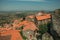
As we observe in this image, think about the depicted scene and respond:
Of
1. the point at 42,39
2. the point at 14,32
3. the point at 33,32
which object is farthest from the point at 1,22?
A: the point at 42,39

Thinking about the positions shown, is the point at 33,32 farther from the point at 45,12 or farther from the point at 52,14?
the point at 45,12

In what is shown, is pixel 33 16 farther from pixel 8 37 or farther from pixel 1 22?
pixel 8 37

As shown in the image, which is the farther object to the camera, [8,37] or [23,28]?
[23,28]

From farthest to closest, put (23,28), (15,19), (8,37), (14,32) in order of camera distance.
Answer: (15,19)
(23,28)
(14,32)
(8,37)

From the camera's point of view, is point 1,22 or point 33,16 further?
point 33,16

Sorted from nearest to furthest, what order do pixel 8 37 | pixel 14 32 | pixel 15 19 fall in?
pixel 8 37 → pixel 14 32 → pixel 15 19

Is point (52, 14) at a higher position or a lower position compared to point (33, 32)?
higher

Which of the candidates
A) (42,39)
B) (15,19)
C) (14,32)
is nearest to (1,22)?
(15,19)

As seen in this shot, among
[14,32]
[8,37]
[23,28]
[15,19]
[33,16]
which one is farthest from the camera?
[33,16]

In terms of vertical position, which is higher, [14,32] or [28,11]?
[28,11]
